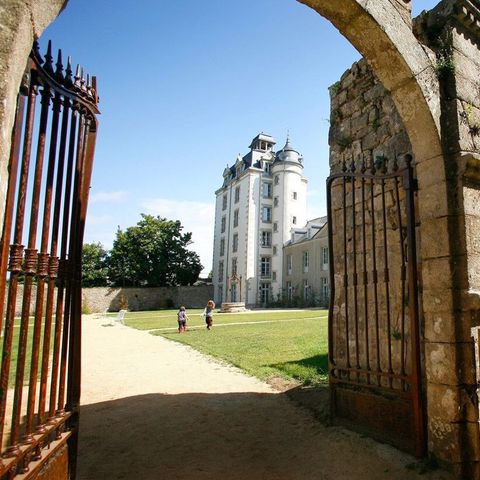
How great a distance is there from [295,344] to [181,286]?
1041 inches

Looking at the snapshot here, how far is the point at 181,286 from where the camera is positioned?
113 ft

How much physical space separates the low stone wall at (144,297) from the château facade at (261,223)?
310cm

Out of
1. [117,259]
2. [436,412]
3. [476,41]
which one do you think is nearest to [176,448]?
[436,412]

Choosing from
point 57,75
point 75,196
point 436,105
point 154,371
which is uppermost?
point 436,105

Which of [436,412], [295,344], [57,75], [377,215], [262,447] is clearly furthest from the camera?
[295,344]

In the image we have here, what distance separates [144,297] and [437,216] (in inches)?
1269

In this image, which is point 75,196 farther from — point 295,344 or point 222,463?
point 295,344

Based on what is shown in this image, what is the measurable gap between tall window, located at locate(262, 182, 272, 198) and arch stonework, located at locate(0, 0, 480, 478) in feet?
109

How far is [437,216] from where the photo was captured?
3.21 metres

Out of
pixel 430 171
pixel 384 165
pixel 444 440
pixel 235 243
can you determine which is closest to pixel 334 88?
pixel 384 165

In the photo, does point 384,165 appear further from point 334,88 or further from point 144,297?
point 144,297

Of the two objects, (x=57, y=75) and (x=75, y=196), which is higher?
(x=57, y=75)

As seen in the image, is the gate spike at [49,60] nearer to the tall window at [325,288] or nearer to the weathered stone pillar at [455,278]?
the weathered stone pillar at [455,278]

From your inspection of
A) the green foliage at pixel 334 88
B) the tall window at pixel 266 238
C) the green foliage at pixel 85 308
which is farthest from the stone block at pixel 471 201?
the tall window at pixel 266 238
